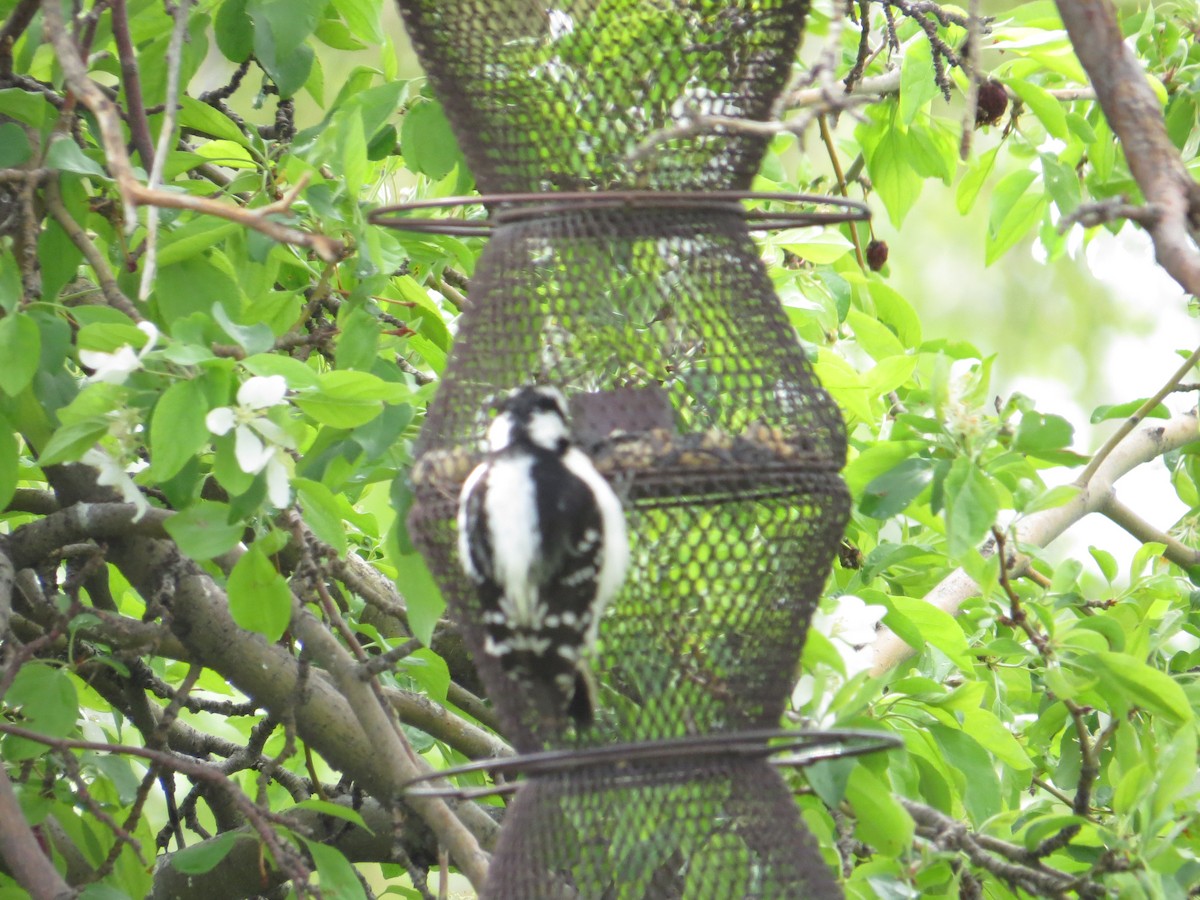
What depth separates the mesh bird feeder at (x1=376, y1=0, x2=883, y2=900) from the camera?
5.72ft

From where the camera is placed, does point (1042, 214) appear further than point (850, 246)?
Yes

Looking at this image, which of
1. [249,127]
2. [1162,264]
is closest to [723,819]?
[1162,264]

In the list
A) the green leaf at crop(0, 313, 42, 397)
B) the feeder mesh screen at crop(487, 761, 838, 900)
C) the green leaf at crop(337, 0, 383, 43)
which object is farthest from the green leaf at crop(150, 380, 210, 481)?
the green leaf at crop(337, 0, 383, 43)

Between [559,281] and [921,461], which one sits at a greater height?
[559,281]

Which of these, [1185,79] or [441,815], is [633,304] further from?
[1185,79]

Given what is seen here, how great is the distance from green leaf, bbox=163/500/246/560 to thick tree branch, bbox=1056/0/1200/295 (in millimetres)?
1178

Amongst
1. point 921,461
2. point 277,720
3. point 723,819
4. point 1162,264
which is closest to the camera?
point 1162,264

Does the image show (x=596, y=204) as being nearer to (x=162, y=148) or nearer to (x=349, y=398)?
(x=349, y=398)

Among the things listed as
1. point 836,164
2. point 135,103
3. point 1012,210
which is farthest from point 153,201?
point 1012,210

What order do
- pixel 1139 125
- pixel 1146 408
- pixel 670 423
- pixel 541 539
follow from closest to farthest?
1. pixel 1139 125
2. pixel 541 539
3. pixel 670 423
4. pixel 1146 408

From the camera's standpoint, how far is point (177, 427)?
172cm

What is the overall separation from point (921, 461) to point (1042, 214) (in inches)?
36.3

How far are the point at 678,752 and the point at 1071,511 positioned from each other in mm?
1709

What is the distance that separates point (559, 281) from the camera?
1819 mm
